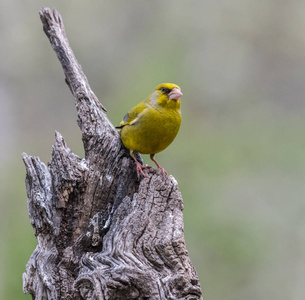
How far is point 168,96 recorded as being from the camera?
15.6 feet

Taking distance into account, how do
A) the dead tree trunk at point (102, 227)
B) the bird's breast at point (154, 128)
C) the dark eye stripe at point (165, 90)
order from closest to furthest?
the dead tree trunk at point (102, 227) < the bird's breast at point (154, 128) < the dark eye stripe at point (165, 90)

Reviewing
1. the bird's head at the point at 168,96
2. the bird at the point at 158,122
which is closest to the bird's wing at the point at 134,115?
the bird at the point at 158,122

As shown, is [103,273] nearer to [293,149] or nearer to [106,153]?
[106,153]

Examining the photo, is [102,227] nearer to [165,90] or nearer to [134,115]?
[134,115]

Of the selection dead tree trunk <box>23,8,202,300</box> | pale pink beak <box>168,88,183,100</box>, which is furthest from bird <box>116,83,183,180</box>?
dead tree trunk <box>23,8,202,300</box>

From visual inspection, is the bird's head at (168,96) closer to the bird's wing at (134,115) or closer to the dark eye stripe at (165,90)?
the dark eye stripe at (165,90)

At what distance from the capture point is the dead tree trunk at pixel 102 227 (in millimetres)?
3635

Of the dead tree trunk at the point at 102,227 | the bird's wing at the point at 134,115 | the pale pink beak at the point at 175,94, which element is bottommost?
the dead tree trunk at the point at 102,227

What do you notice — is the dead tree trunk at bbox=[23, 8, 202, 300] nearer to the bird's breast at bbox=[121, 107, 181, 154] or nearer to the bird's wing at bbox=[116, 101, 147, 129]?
the bird's breast at bbox=[121, 107, 181, 154]

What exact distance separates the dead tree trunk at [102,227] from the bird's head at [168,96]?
0.55 meters

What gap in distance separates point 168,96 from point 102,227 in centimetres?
132

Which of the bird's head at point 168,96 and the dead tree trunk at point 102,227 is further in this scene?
the bird's head at point 168,96

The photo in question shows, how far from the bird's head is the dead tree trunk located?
1.80ft

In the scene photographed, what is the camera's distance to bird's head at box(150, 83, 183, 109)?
15.5 ft
